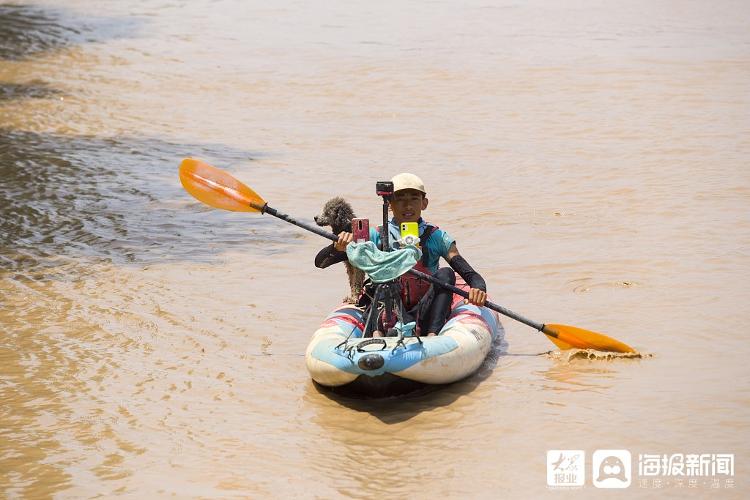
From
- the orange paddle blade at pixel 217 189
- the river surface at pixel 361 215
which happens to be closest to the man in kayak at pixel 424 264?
the river surface at pixel 361 215

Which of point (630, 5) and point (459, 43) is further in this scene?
point (630, 5)

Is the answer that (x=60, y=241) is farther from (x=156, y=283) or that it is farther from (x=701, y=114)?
(x=701, y=114)

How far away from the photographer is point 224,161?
1434cm

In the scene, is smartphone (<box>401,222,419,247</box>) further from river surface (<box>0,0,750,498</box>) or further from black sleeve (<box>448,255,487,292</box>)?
river surface (<box>0,0,750,498</box>)

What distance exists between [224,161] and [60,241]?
365 cm

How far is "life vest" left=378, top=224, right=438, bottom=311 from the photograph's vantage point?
781cm

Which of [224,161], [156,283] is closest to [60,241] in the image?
[156,283]

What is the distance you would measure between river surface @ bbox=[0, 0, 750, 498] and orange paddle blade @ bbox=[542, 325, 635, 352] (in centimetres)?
15

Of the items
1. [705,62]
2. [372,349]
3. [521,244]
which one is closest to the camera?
[372,349]

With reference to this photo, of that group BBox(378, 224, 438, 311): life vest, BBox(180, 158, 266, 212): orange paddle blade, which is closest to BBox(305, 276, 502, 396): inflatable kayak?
BBox(378, 224, 438, 311): life vest

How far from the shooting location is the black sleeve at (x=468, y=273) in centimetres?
763

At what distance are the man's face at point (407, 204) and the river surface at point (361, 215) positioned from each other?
122cm

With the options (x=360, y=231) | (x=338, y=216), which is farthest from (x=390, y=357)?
(x=338, y=216)

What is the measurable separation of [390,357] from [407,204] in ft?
4.10
